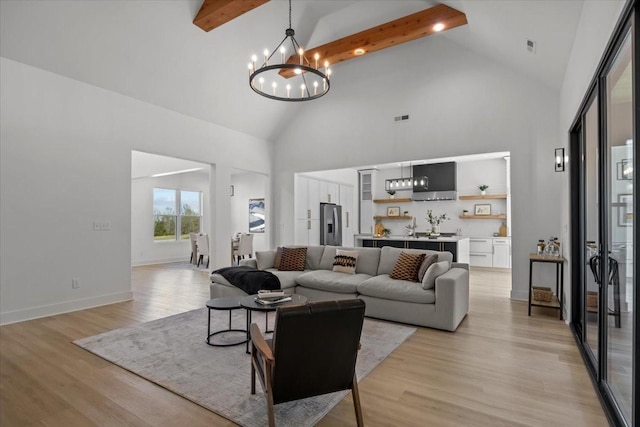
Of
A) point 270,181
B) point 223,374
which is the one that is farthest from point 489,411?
point 270,181

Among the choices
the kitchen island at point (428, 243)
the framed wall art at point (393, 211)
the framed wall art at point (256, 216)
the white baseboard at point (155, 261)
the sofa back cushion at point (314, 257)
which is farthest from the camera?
the framed wall art at point (256, 216)

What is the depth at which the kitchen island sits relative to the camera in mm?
7312

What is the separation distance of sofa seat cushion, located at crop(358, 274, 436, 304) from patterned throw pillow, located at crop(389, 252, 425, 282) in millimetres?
87

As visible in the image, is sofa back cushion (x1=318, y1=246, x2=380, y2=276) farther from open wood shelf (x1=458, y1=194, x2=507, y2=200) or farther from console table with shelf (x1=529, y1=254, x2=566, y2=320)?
open wood shelf (x1=458, y1=194, x2=507, y2=200)

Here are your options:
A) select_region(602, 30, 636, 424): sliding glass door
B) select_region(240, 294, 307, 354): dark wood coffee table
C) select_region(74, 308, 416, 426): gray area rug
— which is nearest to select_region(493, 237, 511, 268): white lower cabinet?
select_region(74, 308, 416, 426): gray area rug

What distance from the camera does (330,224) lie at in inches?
368

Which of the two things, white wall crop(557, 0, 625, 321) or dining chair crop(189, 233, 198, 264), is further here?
dining chair crop(189, 233, 198, 264)

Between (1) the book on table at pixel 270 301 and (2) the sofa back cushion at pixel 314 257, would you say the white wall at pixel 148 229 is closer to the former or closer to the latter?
(2) the sofa back cushion at pixel 314 257

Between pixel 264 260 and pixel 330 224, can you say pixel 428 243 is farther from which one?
pixel 264 260

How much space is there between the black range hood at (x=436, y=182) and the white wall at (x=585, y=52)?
13.8ft

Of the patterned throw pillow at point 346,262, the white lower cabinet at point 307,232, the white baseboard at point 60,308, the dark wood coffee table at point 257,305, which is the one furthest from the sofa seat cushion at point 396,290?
the white lower cabinet at point 307,232

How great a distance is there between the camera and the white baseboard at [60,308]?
411 cm

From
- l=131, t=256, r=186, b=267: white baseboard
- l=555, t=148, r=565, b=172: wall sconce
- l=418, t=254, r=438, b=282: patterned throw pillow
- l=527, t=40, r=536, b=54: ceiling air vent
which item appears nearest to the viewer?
l=527, t=40, r=536, b=54: ceiling air vent

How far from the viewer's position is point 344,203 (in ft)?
33.2
